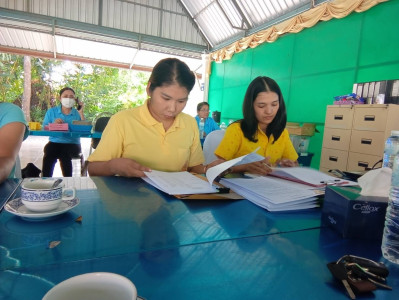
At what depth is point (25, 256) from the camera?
0.49m

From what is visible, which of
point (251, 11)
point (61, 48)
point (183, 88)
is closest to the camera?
point (183, 88)

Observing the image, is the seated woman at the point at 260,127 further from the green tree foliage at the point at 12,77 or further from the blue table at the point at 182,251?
the green tree foliage at the point at 12,77

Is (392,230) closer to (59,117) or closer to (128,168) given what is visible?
(128,168)

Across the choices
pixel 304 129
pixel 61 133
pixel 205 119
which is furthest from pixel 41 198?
pixel 205 119

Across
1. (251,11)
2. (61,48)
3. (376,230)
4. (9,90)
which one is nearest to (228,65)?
(251,11)

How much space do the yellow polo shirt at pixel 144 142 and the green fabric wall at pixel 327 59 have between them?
310cm

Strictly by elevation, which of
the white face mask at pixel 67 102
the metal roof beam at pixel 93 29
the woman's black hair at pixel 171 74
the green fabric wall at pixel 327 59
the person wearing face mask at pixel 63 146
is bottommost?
the person wearing face mask at pixel 63 146

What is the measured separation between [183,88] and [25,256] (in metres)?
1.00

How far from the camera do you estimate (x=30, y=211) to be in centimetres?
66

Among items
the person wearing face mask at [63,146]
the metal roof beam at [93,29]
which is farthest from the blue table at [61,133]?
the metal roof beam at [93,29]

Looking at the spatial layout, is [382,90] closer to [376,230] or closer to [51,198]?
[376,230]

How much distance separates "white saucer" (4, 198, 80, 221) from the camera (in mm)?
626

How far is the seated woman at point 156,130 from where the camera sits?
4.31 feet

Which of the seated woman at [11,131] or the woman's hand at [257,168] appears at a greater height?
the seated woman at [11,131]
